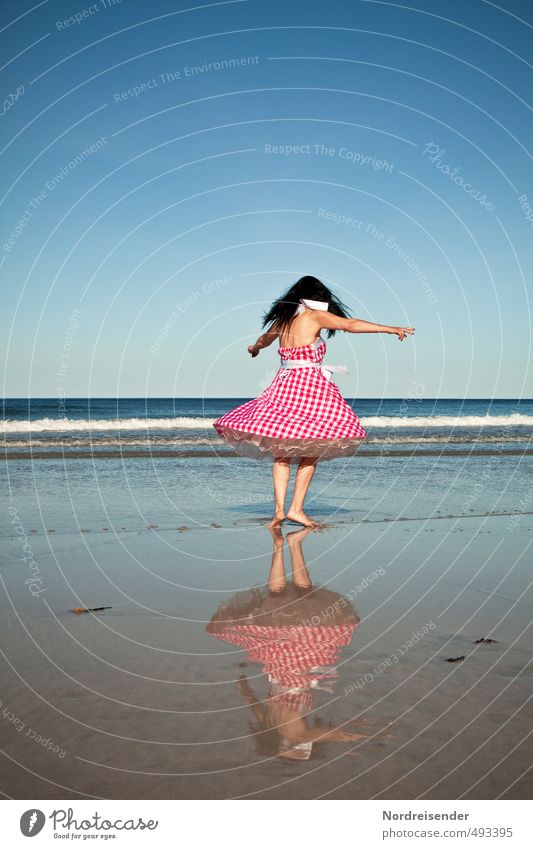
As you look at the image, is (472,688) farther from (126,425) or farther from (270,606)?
(126,425)

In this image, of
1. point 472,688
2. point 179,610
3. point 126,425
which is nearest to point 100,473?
point 179,610

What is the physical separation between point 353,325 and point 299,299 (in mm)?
641

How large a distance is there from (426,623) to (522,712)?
1082 millimetres

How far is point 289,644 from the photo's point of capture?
327 cm

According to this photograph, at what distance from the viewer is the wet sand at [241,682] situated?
2090 mm

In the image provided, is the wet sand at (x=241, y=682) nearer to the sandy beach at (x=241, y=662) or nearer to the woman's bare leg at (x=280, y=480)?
the sandy beach at (x=241, y=662)

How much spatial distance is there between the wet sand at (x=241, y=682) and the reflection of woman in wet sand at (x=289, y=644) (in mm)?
31

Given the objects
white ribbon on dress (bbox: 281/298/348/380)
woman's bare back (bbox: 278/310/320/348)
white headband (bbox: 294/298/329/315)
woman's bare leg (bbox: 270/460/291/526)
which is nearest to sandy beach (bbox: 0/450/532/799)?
woman's bare leg (bbox: 270/460/291/526)

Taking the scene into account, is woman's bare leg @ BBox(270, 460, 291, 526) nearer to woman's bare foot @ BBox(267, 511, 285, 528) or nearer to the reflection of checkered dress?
woman's bare foot @ BBox(267, 511, 285, 528)

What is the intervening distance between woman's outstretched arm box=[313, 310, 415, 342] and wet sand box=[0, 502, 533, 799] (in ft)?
6.54

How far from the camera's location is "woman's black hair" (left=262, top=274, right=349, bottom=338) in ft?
22.7

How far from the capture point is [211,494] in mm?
8734

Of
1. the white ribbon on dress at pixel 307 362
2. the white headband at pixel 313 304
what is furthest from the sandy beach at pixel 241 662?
the white headband at pixel 313 304

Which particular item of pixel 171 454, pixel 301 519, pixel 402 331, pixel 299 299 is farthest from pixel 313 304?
Answer: pixel 171 454
